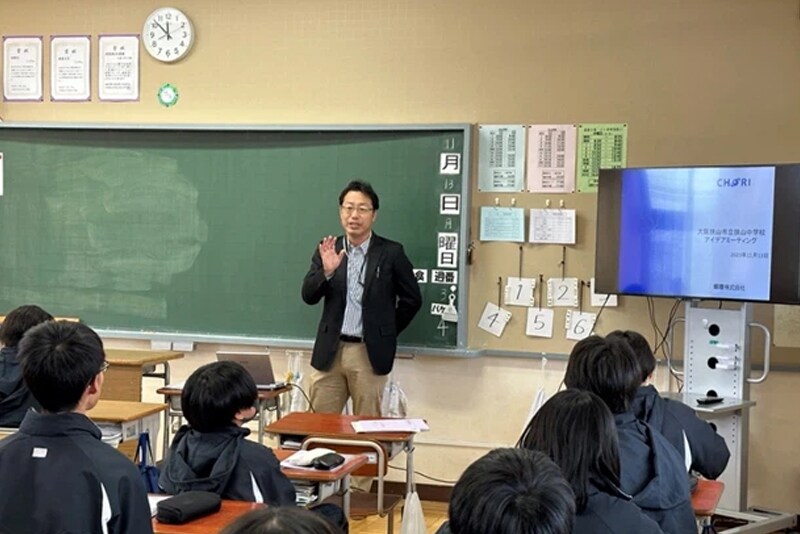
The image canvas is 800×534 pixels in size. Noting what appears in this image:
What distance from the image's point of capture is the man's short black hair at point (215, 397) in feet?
9.95

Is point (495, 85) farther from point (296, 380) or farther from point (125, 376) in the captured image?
point (125, 376)

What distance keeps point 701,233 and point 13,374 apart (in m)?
3.20

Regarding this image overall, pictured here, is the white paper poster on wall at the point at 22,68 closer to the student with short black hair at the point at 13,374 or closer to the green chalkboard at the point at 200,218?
the green chalkboard at the point at 200,218

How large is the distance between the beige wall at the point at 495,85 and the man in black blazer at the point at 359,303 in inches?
18.7

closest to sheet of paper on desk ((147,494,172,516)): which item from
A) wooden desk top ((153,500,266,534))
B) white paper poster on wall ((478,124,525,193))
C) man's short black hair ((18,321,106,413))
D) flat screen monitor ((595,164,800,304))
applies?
wooden desk top ((153,500,266,534))

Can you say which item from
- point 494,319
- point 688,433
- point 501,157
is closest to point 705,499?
point 688,433

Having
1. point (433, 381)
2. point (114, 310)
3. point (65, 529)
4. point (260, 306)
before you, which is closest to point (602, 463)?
point (65, 529)

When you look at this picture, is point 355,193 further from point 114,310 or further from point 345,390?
point 114,310

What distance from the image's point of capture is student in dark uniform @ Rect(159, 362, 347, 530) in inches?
118

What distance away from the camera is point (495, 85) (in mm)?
5719

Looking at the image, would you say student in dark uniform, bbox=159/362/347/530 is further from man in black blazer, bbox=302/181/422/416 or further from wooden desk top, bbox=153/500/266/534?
man in black blazer, bbox=302/181/422/416

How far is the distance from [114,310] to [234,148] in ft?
4.20

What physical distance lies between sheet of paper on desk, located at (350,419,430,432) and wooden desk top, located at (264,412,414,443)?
27 mm

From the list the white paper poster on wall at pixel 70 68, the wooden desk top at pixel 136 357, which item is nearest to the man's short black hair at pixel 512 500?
the wooden desk top at pixel 136 357
